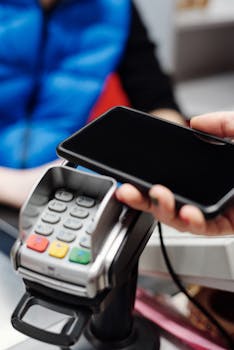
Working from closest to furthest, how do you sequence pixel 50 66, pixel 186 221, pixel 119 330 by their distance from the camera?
pixel 186 221 → pixel 119 330 → pixel 50 66

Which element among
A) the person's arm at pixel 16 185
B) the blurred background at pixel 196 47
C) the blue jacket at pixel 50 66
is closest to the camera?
the person's arm at pixel 16 185

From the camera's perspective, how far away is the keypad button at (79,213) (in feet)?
1.44

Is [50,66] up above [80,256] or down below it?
below

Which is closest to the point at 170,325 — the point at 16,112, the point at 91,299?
the point at 91,299

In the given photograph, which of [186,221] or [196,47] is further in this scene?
[196,47]

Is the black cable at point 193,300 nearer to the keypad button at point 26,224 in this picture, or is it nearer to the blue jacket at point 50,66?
the keypad button at point 26,224

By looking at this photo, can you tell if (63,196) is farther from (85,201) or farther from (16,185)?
(16,185)

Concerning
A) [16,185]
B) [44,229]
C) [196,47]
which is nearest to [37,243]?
[44,229]

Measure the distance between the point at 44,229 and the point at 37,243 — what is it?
0.05 ft

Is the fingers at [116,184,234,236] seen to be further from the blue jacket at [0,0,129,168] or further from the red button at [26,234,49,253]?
the blue jacket at [0,0,129,168]

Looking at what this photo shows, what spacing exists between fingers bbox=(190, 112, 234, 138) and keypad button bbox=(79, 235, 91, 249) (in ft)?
0.65

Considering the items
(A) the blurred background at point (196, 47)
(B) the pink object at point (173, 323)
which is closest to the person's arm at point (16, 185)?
(B) the pink object at point (173, 323)

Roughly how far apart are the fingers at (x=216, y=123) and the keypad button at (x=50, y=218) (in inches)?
7.9

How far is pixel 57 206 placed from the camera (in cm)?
45
